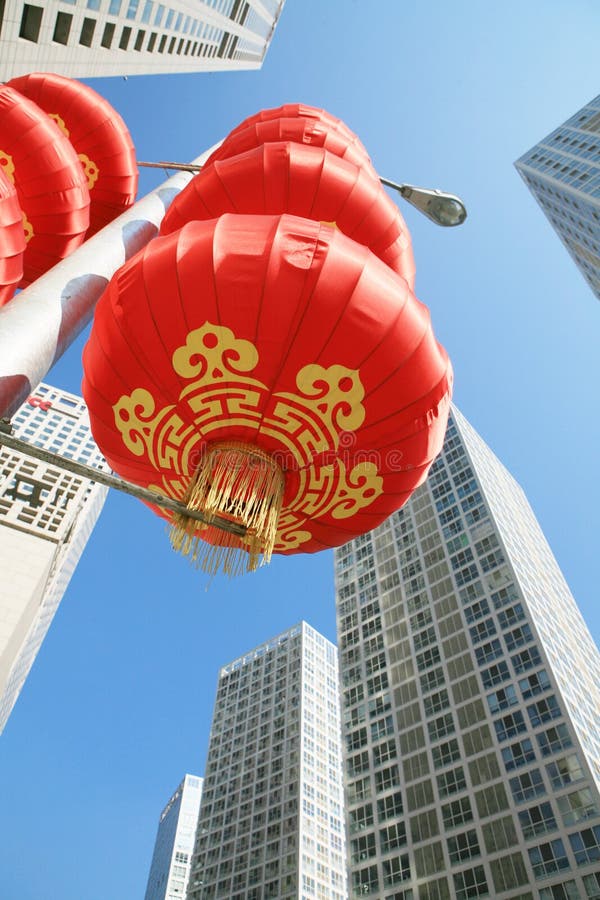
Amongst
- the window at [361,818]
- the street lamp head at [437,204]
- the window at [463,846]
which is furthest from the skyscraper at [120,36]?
the window at [361,818]

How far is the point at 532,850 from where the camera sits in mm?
28312

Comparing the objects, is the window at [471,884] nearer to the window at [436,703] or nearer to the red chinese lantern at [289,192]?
the window at [436,703]

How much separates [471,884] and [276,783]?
1149 inches

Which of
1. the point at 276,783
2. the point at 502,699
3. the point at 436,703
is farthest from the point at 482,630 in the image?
the point at 276,783

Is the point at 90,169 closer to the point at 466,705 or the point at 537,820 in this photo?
the point at 537,820

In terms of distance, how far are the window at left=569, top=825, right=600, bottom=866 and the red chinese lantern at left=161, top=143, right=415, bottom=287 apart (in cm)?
3275

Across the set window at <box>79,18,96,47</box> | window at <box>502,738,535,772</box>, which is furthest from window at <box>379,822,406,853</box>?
window at <box>79,18,96,47</box>

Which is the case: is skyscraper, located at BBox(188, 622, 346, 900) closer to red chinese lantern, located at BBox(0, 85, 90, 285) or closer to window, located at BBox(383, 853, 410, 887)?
window, located at BBox(383, 853, 410, 887)

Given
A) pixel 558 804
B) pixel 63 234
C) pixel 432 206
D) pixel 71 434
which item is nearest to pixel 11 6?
pixel 63 234

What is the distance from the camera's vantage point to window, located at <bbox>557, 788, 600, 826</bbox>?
27672 mm

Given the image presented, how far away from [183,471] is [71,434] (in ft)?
108

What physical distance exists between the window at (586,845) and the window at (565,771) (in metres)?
2.29

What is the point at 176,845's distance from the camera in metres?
89.9

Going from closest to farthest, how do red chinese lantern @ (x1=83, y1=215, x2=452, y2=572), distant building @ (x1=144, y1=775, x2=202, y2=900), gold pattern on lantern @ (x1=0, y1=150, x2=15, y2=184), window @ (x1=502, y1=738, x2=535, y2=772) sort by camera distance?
red chinese lantern @ (x1=83, y1=215, x2=452, y2=572) < gold pattern on lantern @ (x1=0, y1=150, x2=15, y2=184) < window @ (x1=502, y1=738, x2=535, y2=772) < distant building @ (x1=144, y1=775, x2=202, y2=900)
